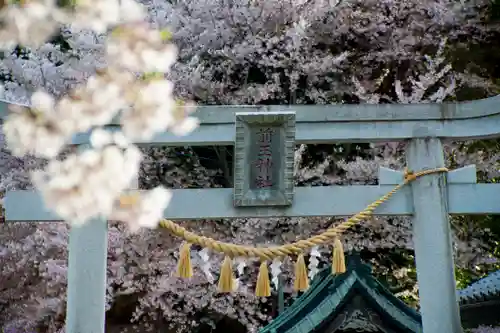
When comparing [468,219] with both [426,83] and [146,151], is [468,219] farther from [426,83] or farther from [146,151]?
[146,151]

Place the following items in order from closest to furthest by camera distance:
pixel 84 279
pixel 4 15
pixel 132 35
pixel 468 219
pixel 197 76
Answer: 1. pixel 4 15
2. pixel 132 35
3. pixel 84 279
4. pixel 197 76
5. pixel 468 219

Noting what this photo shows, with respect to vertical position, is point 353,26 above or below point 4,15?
above

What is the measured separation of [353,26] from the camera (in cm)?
782

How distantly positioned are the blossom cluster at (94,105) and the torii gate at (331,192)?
1.75m

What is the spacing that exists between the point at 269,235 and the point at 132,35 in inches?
219

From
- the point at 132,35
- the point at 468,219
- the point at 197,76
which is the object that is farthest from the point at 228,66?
the point at 132,35

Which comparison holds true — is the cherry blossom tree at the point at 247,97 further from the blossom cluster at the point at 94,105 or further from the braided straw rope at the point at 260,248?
the blossom cluster at the point at 94,105

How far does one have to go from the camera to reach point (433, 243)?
3426mm

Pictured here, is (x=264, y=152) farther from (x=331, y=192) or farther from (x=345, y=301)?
(x=345, y=301)

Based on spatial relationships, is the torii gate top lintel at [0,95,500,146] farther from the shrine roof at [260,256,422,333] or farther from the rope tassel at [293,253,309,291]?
the shrine roof at [260,256,422,333]

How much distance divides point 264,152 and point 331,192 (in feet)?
Result: 1.69

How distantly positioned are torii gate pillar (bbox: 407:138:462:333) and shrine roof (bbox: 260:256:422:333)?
1.13ft

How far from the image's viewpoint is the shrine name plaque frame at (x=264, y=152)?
3492 millimetres

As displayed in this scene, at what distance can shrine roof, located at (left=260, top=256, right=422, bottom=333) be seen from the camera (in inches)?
143
